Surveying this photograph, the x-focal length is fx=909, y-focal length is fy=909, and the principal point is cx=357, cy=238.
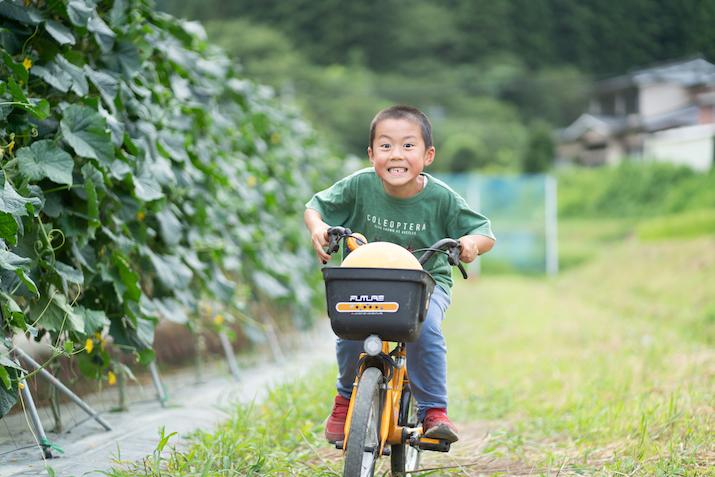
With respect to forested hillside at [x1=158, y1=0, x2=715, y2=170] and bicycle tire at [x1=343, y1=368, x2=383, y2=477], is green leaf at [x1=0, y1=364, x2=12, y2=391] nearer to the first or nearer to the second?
bicycle tire at [x1=343, y1=368, x2=383, y2=477]

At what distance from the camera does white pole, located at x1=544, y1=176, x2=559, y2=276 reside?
1795 cm

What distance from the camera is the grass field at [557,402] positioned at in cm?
345

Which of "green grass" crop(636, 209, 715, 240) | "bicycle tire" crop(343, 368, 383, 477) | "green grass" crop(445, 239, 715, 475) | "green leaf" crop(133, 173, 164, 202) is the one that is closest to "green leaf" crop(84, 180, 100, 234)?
"green leaf" crop(133, 173, 164, 202)

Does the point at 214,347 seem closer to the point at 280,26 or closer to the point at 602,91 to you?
the point at 602,91

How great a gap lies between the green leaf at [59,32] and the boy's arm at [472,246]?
173 centimetres

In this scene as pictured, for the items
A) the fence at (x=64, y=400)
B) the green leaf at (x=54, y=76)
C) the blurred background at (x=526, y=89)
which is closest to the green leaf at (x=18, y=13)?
the green leaf at (x=54, y=76)

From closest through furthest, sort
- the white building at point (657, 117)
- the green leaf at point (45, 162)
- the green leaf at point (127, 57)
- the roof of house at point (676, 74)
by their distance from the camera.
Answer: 1. the green leaf at point (45, 162)
2. the green leaf at point (127, 57)
3. the roof of house at point (676, 74)
4. the white building at point (657, 117)

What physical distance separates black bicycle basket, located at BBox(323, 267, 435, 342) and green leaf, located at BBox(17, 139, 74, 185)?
118 cm

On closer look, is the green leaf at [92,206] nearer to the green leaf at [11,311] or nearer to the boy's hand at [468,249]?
the green leaf at [11,311]

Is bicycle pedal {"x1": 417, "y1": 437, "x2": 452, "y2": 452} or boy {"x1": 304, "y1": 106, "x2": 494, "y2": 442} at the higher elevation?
boy {"x1": 304, "y1": 106, "x2": 494, "y2": 442}

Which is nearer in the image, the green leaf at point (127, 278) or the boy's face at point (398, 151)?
the boy's face at point (398, 151)

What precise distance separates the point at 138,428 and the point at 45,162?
1234 millimetres

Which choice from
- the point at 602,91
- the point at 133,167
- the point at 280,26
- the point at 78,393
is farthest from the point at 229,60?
the point at 280,26

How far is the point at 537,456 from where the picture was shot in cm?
376
